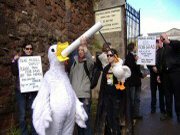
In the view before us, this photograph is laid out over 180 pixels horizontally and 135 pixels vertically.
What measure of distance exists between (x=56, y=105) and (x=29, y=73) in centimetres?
289

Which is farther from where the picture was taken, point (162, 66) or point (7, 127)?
point (162, 66)

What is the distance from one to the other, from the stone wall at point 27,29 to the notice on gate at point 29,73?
15.4 inches

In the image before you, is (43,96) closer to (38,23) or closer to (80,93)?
(80,93)

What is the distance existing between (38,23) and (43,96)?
14.1ft

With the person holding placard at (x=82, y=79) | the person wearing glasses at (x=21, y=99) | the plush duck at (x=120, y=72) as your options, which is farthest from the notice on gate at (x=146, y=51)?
the person wearing glasses at (x=21, y=99)

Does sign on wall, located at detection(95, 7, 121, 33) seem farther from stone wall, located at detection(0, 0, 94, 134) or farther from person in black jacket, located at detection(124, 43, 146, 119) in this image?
person in black jacket, located at detection(124, 43, 146, 119)

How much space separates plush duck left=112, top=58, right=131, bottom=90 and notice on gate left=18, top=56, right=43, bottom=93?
1.76 meters

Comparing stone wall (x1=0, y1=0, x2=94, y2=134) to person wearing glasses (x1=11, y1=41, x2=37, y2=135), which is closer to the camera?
person wearing glasses (x1=11, y1=41, x2=37, y2=135)

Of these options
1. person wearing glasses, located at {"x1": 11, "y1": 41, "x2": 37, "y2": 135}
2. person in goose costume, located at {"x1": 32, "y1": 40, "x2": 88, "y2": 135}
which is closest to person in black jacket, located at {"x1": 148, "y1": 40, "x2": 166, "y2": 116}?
person wearing glasses, located at {"x1": 11, "y1": 41, "x2": 37, "y2": 135}

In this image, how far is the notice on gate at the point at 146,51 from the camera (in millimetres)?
9708

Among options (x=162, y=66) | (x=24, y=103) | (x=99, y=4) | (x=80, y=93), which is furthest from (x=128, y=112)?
(x=99, y=4)

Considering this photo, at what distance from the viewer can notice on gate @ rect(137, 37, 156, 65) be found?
971 centimetres

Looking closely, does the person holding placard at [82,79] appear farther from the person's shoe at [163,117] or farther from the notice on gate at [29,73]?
the person's shoe at [163,117]

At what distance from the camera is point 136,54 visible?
9797mm
